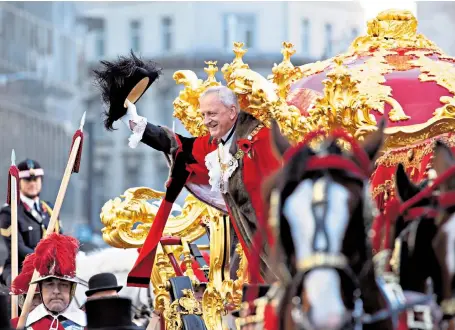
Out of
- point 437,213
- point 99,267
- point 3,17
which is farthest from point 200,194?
point 3,17

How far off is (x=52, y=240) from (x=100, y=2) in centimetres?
4850

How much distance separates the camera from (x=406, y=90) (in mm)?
9906

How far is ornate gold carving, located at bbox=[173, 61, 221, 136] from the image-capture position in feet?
32.8

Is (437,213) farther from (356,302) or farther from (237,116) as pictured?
(237,116)

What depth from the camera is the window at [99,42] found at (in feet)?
189

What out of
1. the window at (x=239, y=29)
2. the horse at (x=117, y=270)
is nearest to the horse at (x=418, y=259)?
the horse at (x=117, y=270)

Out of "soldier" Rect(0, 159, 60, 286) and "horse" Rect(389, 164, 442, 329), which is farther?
"soldier" Rect(0, 159, 60, 286)

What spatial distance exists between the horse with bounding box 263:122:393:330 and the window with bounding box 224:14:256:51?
4698 centimetres

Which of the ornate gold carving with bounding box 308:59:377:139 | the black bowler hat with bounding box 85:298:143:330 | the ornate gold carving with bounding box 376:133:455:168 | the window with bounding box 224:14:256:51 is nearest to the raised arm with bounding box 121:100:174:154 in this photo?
the ornate gold carving with bounding box 308:59:377:139

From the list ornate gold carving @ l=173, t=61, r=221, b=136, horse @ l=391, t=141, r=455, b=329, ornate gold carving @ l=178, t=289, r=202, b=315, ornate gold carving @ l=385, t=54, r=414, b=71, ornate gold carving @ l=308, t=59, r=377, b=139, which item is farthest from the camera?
ornate gold carving @ l=385, t=54, r=414, b=71

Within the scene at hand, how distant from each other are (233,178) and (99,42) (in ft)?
162

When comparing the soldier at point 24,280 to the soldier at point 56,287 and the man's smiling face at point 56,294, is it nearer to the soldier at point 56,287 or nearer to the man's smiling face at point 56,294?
the soldier at point 56,287

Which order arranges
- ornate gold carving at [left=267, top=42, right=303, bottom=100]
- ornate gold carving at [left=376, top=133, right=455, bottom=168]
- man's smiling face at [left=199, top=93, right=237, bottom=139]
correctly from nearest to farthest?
1. man's smiling face at [left=199, top=93, right=237, bottom=139]
2. ornate gold carving at [left=376, top=133, right=455, bottom=168]
3. ornate gold carving at [left=267, top=42, right=303, bottom=100]

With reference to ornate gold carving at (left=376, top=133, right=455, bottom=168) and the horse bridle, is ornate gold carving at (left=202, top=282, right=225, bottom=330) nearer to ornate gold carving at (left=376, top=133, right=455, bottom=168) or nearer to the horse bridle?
ornate gold carving at (left=376, top=133, right=455, bottom=168)
